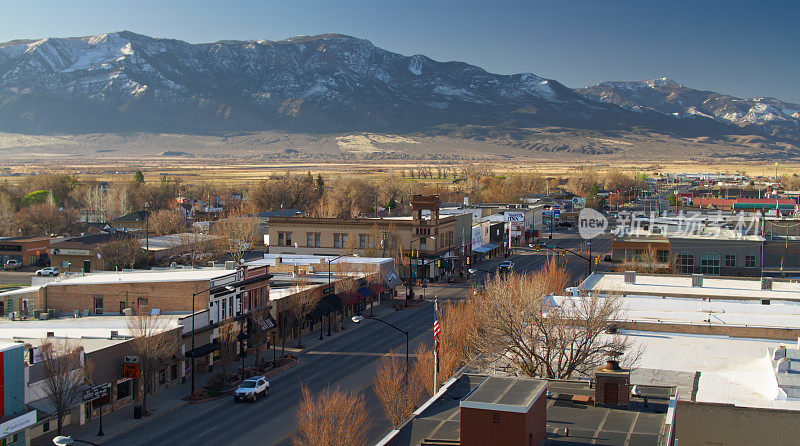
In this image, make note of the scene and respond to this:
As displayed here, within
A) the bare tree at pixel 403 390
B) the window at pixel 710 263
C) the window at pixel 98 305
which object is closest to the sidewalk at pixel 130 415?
the window at pixel 98 305

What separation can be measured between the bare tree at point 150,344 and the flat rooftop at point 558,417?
58.1ft

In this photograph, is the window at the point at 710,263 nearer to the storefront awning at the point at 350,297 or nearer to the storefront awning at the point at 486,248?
the storefront awning at the point at 350,297

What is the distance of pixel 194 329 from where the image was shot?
151 feet

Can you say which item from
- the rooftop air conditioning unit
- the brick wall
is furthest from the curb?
the rooftop air conditioning unit

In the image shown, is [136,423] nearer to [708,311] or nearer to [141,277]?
[141,277]

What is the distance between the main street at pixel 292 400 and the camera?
117 ft

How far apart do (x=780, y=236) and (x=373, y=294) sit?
4008 centimetres

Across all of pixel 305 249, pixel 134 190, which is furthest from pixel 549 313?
pixel 134 190

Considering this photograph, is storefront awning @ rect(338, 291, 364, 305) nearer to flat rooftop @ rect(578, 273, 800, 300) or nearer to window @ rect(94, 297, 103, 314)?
flat rooftop @ rect(578, 273, 800, 300)

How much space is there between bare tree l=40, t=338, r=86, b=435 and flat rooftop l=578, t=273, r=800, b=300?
3072 centimetres

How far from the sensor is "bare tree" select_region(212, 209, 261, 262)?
286ft

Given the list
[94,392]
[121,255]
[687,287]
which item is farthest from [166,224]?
[94,392]

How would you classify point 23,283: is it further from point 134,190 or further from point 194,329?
point 134,190

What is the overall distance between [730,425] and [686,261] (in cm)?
4454
